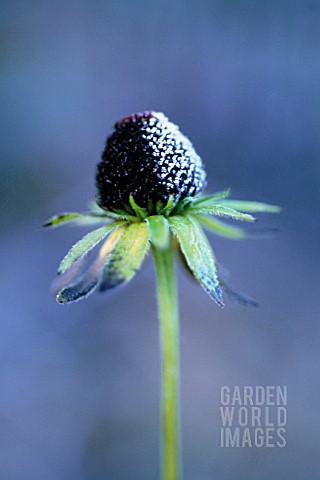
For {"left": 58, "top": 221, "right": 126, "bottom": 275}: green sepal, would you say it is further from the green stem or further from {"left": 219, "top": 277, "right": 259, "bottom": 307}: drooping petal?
{"left": 219, "top": 277, "right": 259, "bottom": 307}: drooping petal

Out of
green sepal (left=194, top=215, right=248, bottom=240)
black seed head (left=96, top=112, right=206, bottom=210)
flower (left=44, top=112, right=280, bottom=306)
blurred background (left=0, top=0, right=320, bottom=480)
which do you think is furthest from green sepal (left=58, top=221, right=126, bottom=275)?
blurred background (left=0, top=0, right=320, bottom=480)

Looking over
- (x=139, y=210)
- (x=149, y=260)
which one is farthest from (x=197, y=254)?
(x=149, y=260)

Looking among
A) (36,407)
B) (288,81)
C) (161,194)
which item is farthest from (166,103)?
(161,194)

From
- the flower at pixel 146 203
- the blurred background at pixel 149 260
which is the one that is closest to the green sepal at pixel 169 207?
the flower at pixel 146 203

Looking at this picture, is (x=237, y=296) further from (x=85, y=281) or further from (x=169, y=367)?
(x=85, y=281)

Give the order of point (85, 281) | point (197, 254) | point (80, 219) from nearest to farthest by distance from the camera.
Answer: point (197, 254), point (85, 281), point (80, 219)

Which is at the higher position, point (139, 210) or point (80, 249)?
point (139, 210)

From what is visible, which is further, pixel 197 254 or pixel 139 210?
pixel 139 210
